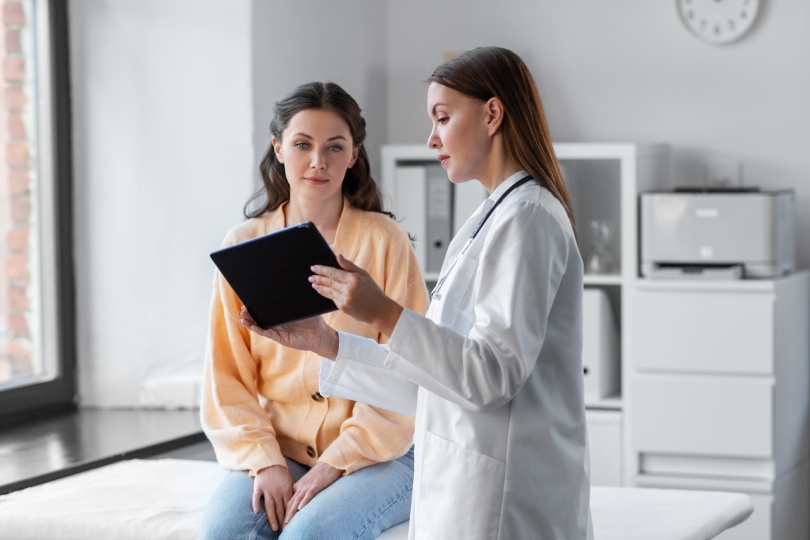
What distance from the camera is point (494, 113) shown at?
1544 mm

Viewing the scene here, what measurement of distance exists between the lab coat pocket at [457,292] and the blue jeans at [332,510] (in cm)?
55

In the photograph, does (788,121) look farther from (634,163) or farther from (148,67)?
(148,67)

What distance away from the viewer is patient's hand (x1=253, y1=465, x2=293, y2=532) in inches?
78.1

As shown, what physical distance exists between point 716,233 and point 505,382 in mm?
2192

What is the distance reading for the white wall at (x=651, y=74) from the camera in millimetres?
3699

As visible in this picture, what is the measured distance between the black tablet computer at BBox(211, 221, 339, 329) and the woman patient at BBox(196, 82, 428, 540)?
1.39 ft

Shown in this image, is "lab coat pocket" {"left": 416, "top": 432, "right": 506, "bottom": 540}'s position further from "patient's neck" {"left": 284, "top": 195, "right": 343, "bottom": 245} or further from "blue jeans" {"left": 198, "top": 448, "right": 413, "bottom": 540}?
"patient's neck" {"left": 284, "top": 195, "right": 343, "bottom": 245}

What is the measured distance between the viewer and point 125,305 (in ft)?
10.5

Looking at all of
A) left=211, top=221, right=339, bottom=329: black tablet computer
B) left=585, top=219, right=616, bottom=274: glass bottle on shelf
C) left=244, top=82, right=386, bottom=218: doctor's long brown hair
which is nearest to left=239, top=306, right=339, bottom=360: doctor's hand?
left=211, top=221, right=339, bottom=329: black tablet computer

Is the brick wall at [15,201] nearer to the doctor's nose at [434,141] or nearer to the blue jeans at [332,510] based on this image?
the blue jeans at [332,510]

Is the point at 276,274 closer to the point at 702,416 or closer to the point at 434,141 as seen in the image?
the point at 434,141

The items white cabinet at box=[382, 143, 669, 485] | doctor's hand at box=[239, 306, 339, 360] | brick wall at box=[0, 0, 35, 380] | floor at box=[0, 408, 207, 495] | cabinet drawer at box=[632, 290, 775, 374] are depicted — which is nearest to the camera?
doctor's hand at box=[239, 306, 339, 360]

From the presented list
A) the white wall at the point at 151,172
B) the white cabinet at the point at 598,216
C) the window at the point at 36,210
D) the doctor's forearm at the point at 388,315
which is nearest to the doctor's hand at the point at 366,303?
the doctor's forearm at the point at 388,315

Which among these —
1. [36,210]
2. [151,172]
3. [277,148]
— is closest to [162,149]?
[151,172]
